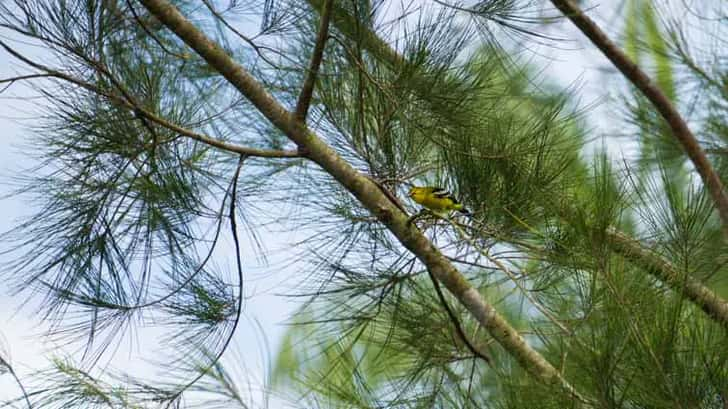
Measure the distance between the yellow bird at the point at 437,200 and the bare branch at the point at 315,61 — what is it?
256 millimetres

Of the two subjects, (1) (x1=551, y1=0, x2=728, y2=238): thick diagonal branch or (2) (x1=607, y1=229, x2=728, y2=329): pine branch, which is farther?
(1) (x1=551, y1=0, x2=728, y2=238): thick diagonal branch

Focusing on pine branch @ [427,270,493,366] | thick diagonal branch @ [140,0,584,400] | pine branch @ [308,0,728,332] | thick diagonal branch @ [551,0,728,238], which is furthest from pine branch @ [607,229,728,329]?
thick diagonal branch @ [551,0,728,238]

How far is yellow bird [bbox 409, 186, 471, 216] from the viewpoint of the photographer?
1.47 m

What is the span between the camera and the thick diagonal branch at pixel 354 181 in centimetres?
133

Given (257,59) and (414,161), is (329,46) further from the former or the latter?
(257,59)

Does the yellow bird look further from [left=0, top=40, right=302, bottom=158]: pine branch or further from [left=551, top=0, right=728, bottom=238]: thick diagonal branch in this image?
[left=551, top=0, right=728, bottom=238]: thick diagonal branch

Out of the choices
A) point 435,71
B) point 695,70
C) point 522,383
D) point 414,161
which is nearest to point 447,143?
point 414,161

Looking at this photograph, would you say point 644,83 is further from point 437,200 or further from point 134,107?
point 134,107

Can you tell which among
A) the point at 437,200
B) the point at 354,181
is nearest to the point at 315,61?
the point at 354,181

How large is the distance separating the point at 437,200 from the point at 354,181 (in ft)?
0.54

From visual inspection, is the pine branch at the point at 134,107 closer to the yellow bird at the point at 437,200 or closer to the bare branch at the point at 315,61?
the bare branch at the point at 315,61

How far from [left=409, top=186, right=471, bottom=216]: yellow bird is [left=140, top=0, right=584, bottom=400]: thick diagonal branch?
102 millimetres

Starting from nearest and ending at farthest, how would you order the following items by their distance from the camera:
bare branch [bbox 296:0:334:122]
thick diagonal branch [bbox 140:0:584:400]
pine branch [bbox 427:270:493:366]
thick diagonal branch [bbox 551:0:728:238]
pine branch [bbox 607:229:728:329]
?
pine branch [bbox 607:229:728:329], bare branch [bbox 296:0:334:122], thick diagonal branch [bbox 140:0:584:400], pine branch [bbox 427:270:493:366], thick diagonal branch [bbox 551:0:728:238]

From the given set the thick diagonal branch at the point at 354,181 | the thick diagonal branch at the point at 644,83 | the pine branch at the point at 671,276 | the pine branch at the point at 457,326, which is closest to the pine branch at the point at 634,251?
the pine branch at the point at 671,276
